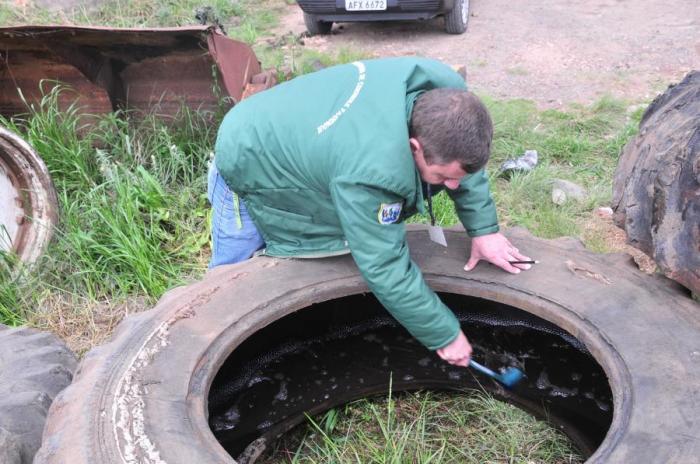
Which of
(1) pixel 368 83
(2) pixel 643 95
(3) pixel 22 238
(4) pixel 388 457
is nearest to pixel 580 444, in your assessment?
(4) pixel 388 457

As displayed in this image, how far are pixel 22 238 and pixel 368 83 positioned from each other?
2.14m

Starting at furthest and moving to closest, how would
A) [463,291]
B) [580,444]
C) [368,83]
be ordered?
1. [580,444]
2. [463,291]
3. [368,83]

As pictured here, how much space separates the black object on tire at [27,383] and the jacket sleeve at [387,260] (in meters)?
1.04

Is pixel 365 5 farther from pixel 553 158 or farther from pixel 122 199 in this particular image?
pixel 122 199

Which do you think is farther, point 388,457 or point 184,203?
point 184,203

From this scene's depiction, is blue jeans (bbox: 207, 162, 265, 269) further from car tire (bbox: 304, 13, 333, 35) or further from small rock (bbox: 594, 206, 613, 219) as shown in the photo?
car tire (bbox: 304, 13, 333, 35)

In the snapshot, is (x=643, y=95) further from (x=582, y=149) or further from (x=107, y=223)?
(x=107, y=223)

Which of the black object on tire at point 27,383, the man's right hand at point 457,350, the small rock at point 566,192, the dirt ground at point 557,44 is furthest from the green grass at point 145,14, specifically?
the man's right hand at point 457,350

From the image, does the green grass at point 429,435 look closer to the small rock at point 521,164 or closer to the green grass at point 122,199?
the green grass at point 122,199

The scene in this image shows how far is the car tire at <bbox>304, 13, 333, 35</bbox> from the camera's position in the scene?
6309 millimetres

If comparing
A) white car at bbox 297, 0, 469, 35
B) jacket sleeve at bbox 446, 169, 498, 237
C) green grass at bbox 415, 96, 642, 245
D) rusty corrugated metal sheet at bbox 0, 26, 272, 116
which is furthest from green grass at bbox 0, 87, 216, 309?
white car at bbox 297, 0, 469, 35

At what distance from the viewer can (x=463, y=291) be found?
2170 millimetres

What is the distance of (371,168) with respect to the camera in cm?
182

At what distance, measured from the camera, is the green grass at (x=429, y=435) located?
7.73 ft
